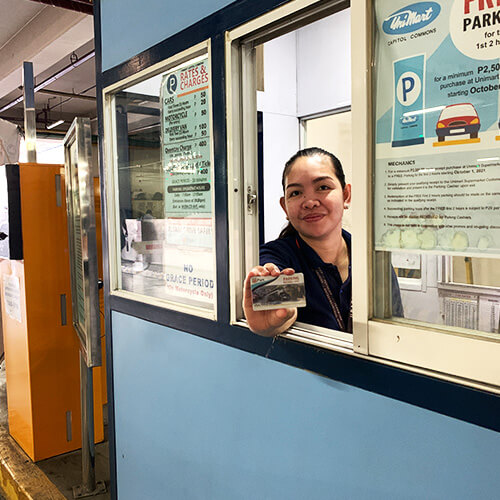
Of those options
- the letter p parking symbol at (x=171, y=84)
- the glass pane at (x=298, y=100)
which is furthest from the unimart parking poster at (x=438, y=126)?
the glass pane at (x=298, y=100)

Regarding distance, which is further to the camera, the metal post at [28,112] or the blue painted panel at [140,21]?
the metal post at [28,112]

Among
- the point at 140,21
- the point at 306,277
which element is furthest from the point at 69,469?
the point at 140,21

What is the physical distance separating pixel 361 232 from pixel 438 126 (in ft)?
1.01

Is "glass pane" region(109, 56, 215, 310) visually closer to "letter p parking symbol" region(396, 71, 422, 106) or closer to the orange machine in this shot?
"letter p parking symbol" region(396, 71, 422, 106)

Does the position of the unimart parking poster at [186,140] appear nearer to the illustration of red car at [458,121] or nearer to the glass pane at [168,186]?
the glass pane at [168,186]

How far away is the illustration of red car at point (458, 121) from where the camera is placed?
3.40 feet

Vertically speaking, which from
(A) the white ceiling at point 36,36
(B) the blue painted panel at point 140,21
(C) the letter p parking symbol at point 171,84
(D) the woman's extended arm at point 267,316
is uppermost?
(A) the white ceiling at point 36,36

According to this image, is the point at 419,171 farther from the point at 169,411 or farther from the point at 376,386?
the point at 169,411

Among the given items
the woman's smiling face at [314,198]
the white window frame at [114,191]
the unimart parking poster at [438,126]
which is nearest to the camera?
the unimart parking poster at [438,126]

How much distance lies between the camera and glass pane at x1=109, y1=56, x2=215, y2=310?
1880mm

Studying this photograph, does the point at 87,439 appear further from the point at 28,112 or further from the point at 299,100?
the point at 299,100

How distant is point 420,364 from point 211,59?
1207mm

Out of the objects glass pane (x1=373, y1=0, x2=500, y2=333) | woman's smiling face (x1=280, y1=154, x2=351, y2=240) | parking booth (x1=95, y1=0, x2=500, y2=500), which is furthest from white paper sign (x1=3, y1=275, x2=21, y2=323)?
glass pane (x1=373, y1=0, x2=500, y2=333)

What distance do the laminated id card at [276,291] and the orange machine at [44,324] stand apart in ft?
7.59
